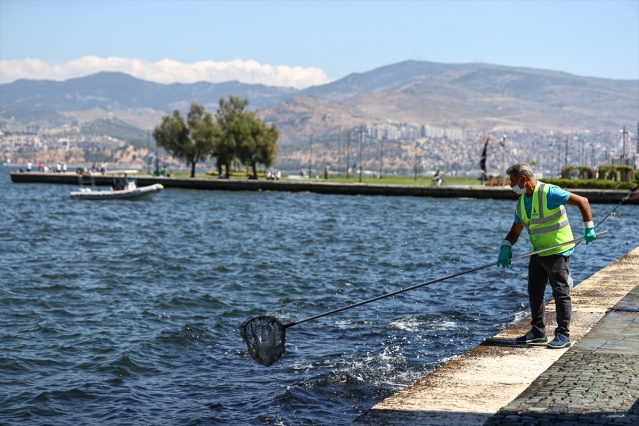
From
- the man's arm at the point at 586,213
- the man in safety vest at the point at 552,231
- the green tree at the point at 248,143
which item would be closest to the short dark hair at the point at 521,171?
the man in safety vest at the point at 552,231

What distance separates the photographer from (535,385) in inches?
338

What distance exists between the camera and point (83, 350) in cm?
1462

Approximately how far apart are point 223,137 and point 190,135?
9133 mm

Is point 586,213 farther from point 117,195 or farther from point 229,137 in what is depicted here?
point 229,137

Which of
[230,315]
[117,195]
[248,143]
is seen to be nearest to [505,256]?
[230,315]

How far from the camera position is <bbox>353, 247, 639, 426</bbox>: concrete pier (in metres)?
7.59

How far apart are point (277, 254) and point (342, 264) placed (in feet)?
13.9

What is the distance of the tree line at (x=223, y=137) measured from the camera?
102 metres

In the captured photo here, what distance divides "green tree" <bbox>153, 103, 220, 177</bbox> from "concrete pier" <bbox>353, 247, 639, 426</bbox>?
9659 cm

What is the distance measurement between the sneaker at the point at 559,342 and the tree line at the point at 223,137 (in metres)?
88.7

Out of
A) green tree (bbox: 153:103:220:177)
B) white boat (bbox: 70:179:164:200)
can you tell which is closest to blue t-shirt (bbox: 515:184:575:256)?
white boat (bbox: 70:179:164:200)

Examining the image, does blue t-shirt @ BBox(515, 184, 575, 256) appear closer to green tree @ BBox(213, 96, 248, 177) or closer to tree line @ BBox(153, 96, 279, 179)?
tree line @ BBox(153, 96, 279, 179)

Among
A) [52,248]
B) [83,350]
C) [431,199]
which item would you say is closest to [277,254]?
[52,248]

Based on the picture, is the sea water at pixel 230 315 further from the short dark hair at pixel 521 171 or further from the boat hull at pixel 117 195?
the boat hull at pixel 117 195
